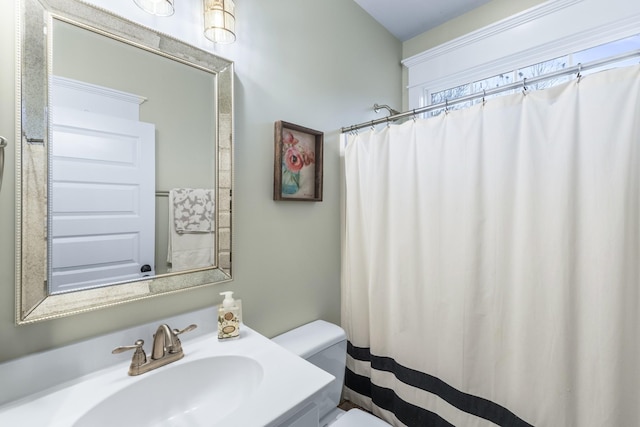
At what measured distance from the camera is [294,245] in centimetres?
147

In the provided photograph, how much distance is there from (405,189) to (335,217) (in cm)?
45

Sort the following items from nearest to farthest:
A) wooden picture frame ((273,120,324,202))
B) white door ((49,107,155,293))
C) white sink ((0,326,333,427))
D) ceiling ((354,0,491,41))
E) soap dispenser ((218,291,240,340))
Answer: white sink ((0,326,333,427)) < white door ((49,107,155,293)) < soap dispenser ((218,291,240,340)) < wooden picture frame ((273,120,324,202)) < ceiling ((354,0,491,41))

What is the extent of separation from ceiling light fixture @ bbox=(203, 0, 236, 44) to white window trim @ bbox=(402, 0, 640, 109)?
1.51 meters

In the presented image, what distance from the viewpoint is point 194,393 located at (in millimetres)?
918

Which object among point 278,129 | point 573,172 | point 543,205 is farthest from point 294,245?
point 573,172

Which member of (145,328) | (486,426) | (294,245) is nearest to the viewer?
(145,328)

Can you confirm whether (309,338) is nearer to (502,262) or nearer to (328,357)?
(328,357)

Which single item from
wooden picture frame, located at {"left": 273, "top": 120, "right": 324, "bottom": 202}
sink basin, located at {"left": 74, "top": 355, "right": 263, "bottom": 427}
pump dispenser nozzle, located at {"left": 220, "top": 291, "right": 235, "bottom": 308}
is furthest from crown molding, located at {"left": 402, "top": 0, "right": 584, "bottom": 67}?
sink basin, located at {"left": 74, "top": 355, "right": 263, "bottom": 427}

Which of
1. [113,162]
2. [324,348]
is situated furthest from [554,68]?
[113,162]

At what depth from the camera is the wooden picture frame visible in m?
1.36

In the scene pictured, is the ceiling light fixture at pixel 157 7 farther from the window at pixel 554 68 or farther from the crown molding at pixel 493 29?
the crown molding at pixel 493 29

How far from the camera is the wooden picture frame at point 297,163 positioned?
1358 millimetres

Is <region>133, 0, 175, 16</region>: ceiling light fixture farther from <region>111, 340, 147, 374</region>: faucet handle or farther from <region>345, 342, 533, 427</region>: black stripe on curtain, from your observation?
<region>345, 342, 533, 427</region>: black stripe on curtain

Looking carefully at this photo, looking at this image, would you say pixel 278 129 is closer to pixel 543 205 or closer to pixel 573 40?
pixel 543 205
